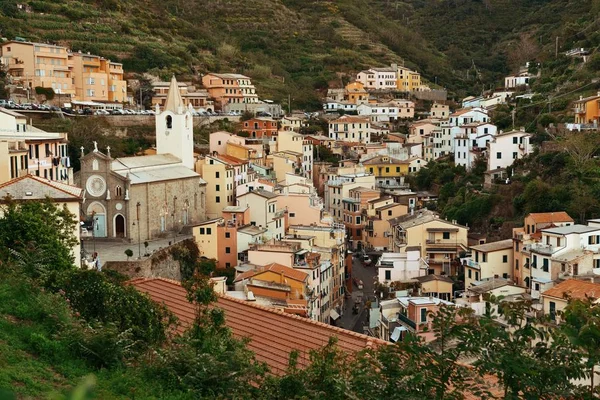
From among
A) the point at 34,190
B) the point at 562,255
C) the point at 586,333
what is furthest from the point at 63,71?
the point at 586,333

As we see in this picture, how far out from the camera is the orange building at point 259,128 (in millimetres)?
63562

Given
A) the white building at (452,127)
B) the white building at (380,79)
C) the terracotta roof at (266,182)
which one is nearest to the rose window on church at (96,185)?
the terracotta roof at (266,182)

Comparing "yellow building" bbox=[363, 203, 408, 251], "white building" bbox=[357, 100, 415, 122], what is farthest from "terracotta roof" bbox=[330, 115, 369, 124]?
"yellow building" bbox=[363, 203, 408, 251]

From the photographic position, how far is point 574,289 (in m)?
27.4

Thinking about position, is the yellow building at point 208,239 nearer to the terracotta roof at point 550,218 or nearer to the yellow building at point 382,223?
the yellow building at point 382,223

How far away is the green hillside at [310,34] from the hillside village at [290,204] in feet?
16.3

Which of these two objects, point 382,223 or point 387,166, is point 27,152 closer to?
point 382,223

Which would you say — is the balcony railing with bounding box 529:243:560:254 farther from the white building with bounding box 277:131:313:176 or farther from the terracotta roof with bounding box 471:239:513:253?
the white building with bounding box 277:131:313:176

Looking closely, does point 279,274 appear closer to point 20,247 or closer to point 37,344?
point 20,247

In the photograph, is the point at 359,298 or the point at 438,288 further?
the point at 359,298

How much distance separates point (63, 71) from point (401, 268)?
31995 mm

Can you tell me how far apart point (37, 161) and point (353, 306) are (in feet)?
49.3

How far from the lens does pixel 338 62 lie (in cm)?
9150

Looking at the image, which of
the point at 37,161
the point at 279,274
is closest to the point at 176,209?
the point at 37,161
